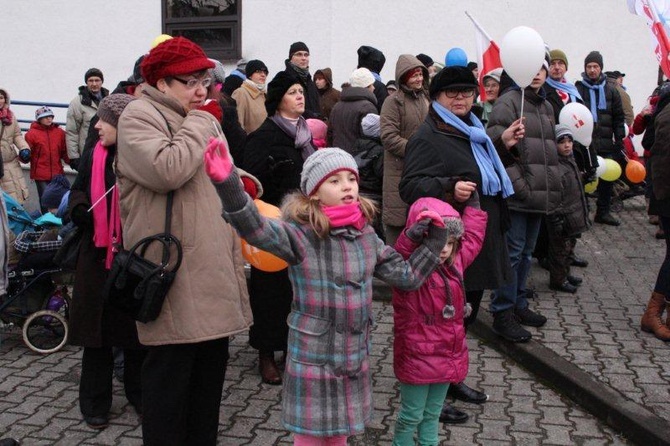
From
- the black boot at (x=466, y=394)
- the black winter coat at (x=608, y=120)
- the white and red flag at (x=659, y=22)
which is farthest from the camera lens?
the black winter coat at (x=608, y=120)

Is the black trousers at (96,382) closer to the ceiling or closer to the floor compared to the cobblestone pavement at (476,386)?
closer to the ceiling

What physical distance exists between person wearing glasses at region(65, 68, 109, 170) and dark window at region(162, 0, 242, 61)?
2087 millimetres

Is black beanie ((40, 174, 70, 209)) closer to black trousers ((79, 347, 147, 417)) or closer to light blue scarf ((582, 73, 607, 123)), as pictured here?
black trousers ((79, 347, 147, 417))

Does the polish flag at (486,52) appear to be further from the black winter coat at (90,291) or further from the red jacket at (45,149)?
the red jacket at (45,149)

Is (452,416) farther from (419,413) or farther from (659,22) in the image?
(659,22)

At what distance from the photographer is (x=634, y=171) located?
9.93 meters

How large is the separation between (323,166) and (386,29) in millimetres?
8736

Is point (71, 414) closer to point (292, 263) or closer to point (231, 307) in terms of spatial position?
point (231, 307)

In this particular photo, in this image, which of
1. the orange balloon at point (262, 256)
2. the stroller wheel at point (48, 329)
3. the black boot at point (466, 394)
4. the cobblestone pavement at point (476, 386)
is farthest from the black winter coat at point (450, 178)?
the stroller wheel at point (48, 329)

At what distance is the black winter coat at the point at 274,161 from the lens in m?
4.96

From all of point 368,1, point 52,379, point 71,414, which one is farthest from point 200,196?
point 368,1

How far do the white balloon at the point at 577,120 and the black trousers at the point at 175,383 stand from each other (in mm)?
3882

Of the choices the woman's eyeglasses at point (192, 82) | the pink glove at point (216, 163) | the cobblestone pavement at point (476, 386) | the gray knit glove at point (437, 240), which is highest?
the woman's eyeglasses at point (192, 82)

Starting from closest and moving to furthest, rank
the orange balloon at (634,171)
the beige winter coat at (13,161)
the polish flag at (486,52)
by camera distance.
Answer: the polish flag at (486,52), the orange balloon at (634,171), the beige winter coat at (13,161)
